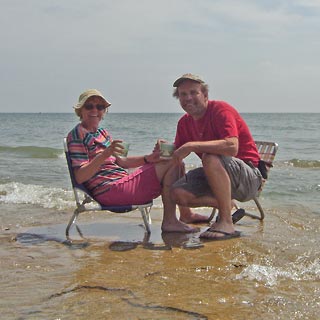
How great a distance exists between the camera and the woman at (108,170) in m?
4.70

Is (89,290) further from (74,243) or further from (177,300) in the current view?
(74,243)

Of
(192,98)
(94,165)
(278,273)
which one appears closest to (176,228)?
(94,165)

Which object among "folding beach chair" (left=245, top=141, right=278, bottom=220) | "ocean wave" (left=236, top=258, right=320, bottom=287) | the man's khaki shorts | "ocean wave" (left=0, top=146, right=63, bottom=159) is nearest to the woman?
the man's khaki shorts

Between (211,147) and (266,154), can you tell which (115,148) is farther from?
(266,154)

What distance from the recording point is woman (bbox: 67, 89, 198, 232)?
4.70m

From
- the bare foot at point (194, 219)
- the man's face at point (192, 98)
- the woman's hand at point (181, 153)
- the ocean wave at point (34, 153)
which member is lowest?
the ocean wave at point (34, 153)

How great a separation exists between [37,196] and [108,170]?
3164mm

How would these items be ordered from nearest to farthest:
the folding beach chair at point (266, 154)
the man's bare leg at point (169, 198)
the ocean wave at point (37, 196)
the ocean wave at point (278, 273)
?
the ocean wave at point (278, 273)
the man's bare leg at point (169, 198)
the folding beach chair at point (266, 154)
the ocean wave at point (37, 196)

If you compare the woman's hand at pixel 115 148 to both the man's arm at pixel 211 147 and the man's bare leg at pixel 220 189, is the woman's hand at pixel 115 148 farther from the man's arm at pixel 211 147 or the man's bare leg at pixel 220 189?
the man's bare leg at pixel 220 189

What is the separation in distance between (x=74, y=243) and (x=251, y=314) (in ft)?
7.21

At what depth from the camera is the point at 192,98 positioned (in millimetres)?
4750

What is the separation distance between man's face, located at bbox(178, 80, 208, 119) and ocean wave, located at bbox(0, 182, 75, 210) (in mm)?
2750

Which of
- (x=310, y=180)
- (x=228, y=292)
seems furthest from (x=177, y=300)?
(x=310, y=180)

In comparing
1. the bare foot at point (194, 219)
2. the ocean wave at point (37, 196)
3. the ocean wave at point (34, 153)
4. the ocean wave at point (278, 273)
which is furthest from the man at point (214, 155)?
the ocean wave at point (34, 153)
